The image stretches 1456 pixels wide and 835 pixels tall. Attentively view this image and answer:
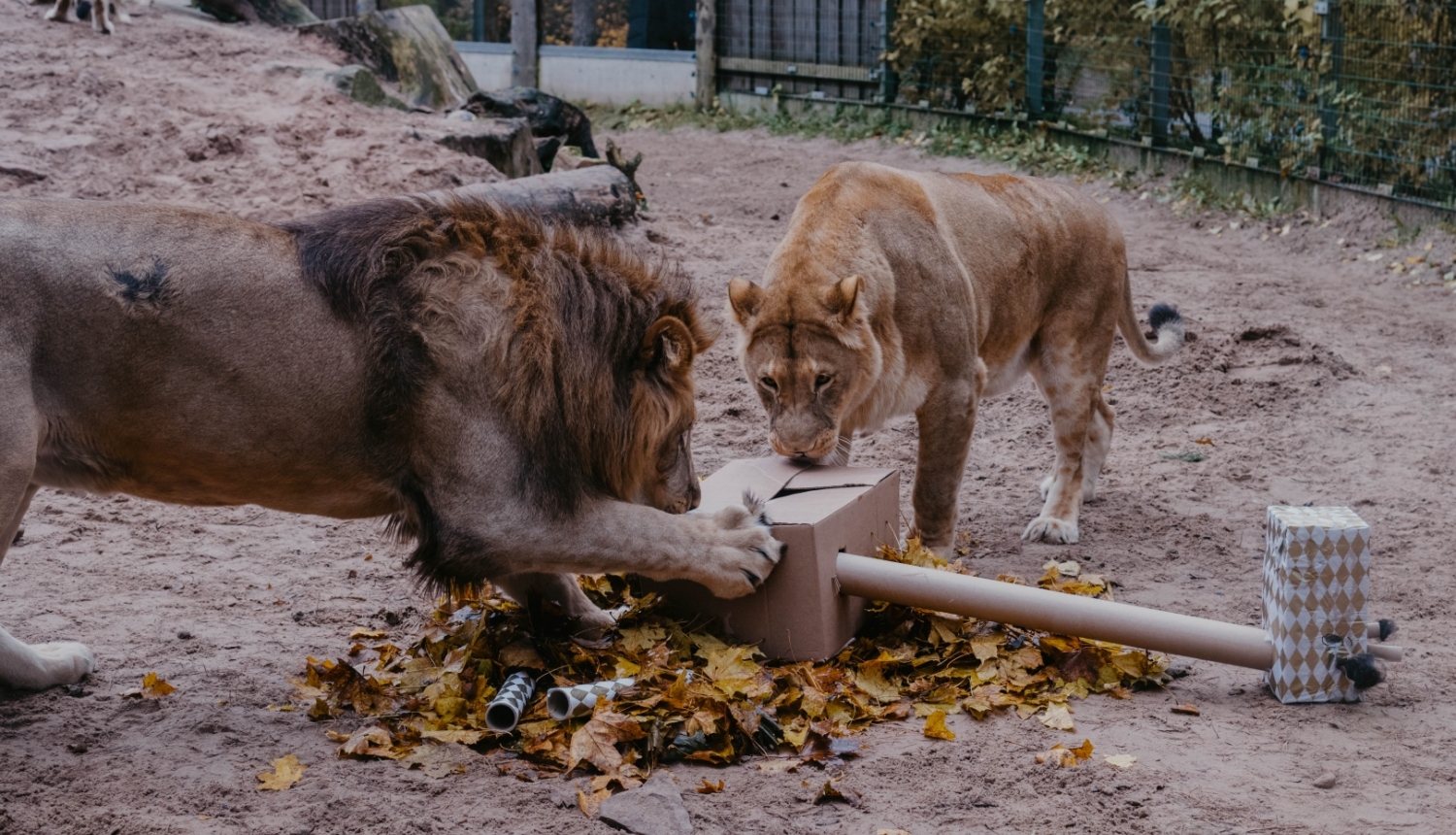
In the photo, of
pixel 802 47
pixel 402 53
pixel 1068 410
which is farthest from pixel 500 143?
pixel 802 47

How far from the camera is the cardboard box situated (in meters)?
4.01

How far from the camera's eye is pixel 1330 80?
10836 millimetres

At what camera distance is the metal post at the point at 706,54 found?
1917 centimetres

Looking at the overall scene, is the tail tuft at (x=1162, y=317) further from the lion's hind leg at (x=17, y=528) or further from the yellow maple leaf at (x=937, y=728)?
the lion's hind leg at (x=17, y=528)

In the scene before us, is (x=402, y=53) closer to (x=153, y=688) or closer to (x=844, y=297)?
(x=844, y=297)

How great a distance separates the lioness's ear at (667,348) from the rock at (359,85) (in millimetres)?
7344

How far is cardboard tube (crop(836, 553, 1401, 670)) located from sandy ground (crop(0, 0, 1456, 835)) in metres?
0.20

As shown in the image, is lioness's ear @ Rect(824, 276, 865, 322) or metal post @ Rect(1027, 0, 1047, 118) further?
metal post @ Rect(1027, 0, 1047, 118)

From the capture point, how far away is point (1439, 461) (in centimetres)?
621

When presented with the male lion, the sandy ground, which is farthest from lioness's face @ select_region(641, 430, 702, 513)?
the sandy ground

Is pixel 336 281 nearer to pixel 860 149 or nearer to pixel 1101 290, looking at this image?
pixel 1101 290

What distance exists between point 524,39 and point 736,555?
17.2 metres

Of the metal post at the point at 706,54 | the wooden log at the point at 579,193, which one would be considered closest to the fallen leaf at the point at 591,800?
the wooden log at the point at 579,193

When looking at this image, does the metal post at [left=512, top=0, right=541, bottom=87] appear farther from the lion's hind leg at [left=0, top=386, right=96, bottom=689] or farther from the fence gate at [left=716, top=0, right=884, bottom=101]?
the lion's hind leg at [left=0, top=386, right=96, bottom=689]
